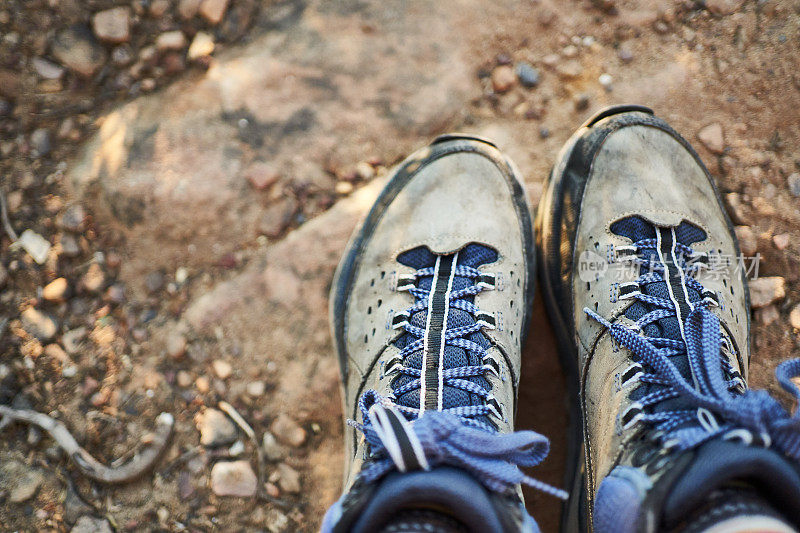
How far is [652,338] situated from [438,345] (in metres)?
0.54

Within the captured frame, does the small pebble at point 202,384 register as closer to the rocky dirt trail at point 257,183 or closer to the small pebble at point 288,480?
the rocky dirt trail at point 257,183

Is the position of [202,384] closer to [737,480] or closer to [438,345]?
[438,345]

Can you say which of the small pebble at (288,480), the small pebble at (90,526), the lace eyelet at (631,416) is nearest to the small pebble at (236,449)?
the small pebble at (288,480)

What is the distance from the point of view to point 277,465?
62.3 inches

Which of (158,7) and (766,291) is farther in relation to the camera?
(158,7)

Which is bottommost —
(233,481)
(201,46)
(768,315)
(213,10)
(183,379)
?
(233,481)

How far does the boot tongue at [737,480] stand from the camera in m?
0.91

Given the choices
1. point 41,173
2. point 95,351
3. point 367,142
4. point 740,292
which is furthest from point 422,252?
point 41,173

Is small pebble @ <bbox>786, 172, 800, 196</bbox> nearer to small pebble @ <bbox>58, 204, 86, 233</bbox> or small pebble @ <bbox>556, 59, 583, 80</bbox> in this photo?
small pebble @ <bbox>556, 59, 583, 80</bbox>

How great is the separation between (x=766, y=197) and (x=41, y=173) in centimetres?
231

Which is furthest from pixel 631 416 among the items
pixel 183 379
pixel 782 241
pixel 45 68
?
pixel 45 68

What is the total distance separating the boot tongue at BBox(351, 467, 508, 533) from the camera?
0.96 metres

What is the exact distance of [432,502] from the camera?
978 mm

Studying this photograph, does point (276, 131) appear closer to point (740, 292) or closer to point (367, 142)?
point (367, 142)
